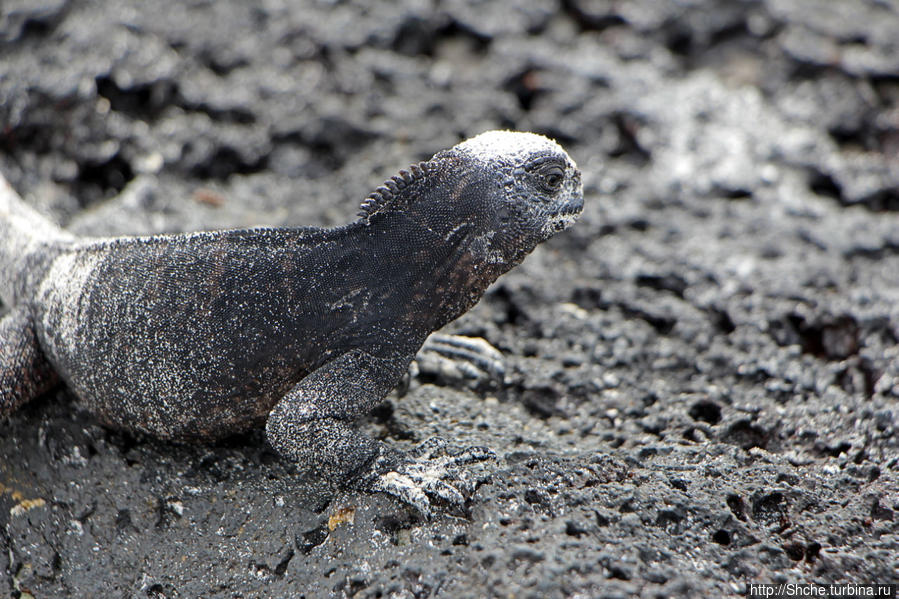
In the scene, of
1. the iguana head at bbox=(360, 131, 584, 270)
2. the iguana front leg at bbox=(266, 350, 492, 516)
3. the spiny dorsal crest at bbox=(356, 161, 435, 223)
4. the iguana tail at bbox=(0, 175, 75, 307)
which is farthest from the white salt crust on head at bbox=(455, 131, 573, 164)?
the iguana tail at bbox=(0, 175, 75, 307)

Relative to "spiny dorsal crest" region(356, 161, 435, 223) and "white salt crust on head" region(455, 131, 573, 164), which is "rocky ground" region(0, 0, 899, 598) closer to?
"spiny dorsal crest" region(356, 161, 435, 223)

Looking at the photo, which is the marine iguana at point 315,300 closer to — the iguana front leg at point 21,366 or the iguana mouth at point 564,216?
the iguana mouth at point 564,216

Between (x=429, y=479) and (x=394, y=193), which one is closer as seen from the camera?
(x=429, y=479)

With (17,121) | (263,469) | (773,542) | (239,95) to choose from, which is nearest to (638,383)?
(773,542)

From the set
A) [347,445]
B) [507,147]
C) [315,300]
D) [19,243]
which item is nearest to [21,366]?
[19,243]

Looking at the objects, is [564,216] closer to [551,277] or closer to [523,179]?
[523,179]

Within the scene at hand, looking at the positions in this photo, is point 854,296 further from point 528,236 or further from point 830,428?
point 528,236
